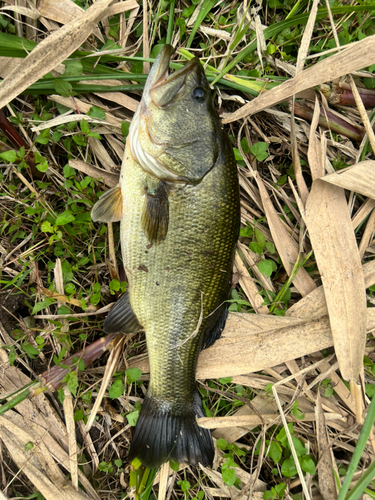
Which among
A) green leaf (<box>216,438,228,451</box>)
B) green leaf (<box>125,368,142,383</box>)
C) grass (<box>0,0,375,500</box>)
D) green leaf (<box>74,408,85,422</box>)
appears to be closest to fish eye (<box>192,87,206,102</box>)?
grass (<box>0,0,375,500</box>)

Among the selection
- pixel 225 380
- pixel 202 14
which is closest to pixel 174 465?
pixel 225 380

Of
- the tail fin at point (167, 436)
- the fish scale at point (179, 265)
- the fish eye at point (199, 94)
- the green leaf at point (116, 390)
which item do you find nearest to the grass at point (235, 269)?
the green leaf at point (116, 390)

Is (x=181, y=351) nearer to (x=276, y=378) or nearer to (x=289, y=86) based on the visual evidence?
(x=276, y=378)

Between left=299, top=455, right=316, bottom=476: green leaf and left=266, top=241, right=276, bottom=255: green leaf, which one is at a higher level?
left=266, top=241, right=276, bottom=255: green leaf

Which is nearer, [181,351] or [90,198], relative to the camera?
[181,351]

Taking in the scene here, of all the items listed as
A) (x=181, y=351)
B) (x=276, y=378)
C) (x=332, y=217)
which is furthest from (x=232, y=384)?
(x=332, y=217)

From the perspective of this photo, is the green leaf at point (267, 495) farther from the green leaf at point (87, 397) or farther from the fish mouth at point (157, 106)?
the fish mouth at point (157, 106)

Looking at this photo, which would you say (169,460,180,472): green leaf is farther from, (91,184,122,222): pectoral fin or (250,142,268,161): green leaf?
(250,142,268,161): green leaf
